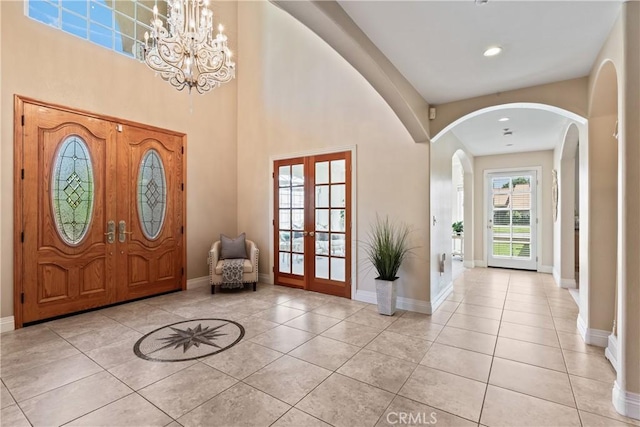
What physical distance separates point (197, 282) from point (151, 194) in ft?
5.59

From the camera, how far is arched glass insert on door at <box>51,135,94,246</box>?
3.70 meters

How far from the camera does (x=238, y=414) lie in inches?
77.7

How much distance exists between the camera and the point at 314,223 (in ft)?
16.4

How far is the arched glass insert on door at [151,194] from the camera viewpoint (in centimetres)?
455

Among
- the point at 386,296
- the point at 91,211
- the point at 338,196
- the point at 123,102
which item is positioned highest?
the point at 123,102

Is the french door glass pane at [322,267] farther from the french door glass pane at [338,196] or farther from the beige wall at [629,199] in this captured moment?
the beige wall at [629,199]

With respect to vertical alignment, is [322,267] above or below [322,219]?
below

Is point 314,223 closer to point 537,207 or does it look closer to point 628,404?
point 628,404

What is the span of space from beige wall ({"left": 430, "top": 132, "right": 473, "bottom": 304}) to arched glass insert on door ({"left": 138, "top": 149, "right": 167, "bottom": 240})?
4.06 m

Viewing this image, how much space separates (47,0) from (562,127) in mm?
7369

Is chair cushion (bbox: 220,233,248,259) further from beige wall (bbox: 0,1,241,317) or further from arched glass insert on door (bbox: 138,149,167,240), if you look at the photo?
arched glass insert on door (bbox: 138,149,167,240)

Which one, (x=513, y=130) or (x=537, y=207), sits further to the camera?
(x=537, y=207)

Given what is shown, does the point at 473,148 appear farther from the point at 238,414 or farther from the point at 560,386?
the point at 238,414

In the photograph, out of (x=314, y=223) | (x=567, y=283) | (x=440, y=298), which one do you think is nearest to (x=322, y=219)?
(x=314, y=223)
